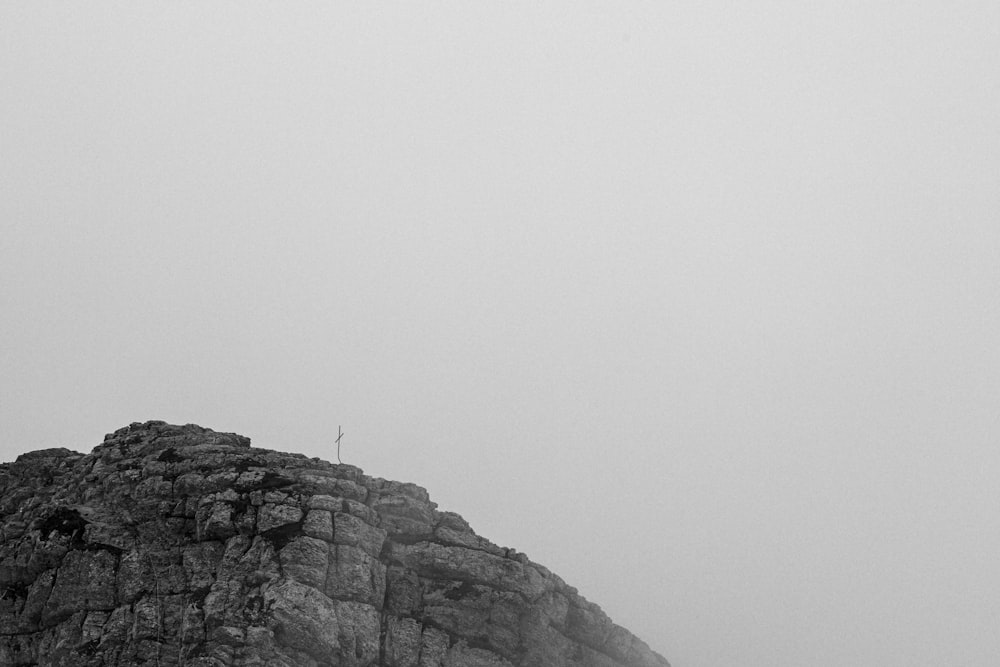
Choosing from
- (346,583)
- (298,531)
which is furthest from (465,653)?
(298,531)

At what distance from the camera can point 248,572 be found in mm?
58781

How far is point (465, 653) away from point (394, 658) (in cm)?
611

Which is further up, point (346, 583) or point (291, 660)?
point (346, 583)

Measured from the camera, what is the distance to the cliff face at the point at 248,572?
186ft

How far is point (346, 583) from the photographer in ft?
198

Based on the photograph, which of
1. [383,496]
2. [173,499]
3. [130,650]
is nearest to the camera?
[130,650]

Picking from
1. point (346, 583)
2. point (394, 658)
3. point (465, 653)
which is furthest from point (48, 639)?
point (465, 653)

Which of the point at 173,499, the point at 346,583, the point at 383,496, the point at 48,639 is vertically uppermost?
the point at 383,496

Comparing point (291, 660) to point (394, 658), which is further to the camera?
point (394, 658)

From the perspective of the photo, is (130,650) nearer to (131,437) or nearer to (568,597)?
(131,437)

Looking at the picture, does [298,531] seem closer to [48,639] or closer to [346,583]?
[346,583]

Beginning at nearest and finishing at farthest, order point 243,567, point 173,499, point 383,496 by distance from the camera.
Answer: point 243,567, point 173,499, point 383,496

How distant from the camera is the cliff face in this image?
2227 inches

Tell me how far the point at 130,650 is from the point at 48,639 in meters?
6.79
